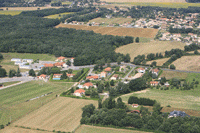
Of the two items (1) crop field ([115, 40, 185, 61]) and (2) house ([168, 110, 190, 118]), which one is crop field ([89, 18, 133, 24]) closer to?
(1) crop field ([115, 40, 185, 61])

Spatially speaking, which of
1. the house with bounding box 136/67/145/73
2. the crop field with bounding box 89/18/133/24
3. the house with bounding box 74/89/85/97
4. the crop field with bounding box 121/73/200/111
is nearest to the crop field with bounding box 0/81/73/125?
the house with bounding box 74/89/85/97

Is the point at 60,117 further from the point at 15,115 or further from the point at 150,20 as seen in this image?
the point at 150,20

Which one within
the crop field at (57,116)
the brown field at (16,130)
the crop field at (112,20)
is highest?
the crop field at (112,20)

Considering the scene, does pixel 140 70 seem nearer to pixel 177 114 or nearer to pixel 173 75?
pixel 173 75

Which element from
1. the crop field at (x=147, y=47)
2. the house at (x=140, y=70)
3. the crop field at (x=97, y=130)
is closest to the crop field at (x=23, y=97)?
the crop field at (x=97, y=130)

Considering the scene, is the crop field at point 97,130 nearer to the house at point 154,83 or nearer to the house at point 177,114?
the house at point 177,114

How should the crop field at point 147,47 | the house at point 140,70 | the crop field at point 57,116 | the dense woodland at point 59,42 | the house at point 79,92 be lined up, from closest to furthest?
the crop field at point 57,116 < the house at point 79,92 < the house at point 140,70 < the dense woodland at point 59,42 < the crop field at point 147,47

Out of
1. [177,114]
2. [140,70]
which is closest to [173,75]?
[140,70]
